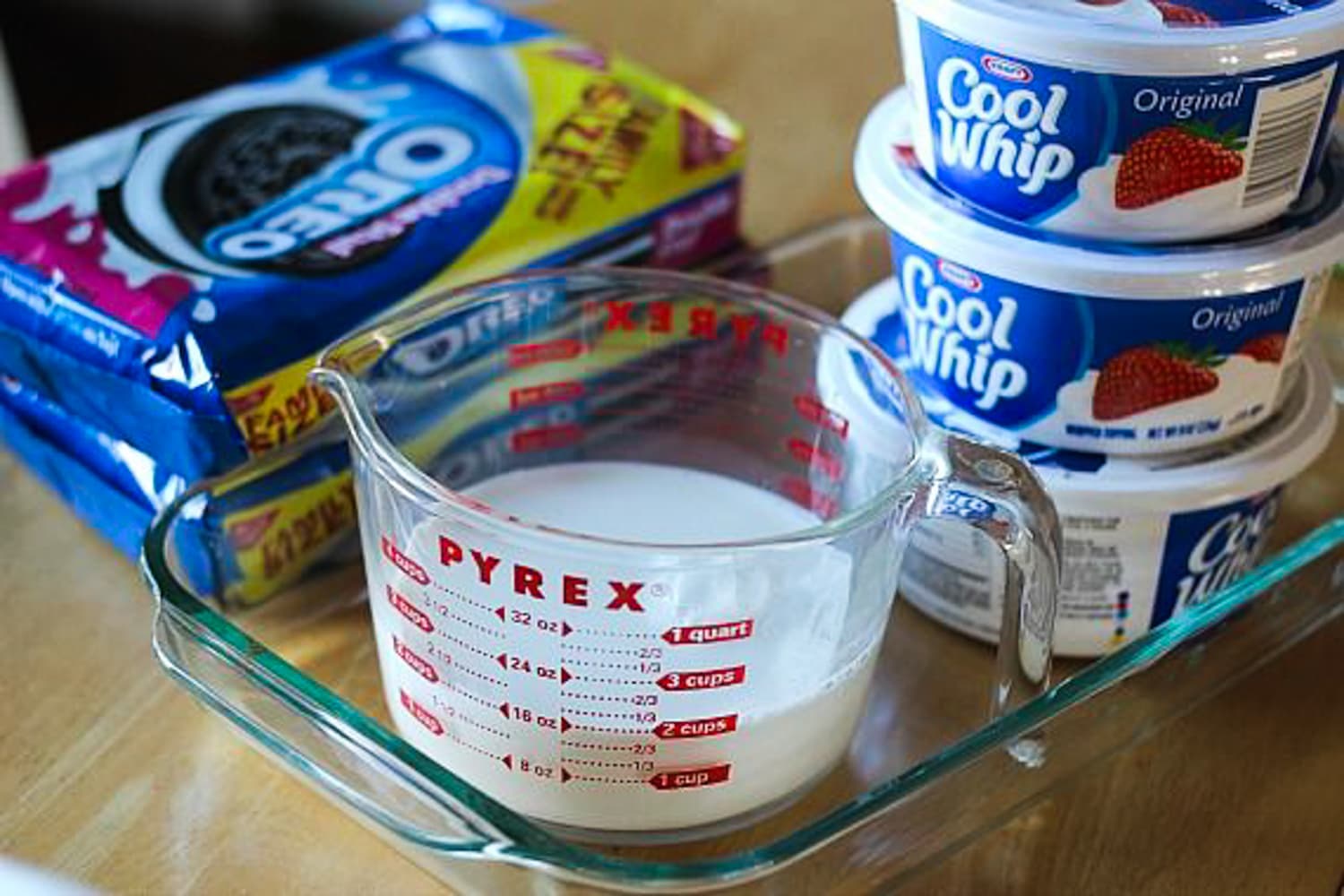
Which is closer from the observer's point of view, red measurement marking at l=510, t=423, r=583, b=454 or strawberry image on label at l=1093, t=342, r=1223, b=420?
strawberry image on label at l=1093, t=342, r=1223, b=420

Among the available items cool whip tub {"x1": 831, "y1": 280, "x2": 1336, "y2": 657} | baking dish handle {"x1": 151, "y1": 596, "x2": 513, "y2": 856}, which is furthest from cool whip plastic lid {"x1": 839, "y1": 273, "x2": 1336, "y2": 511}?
baking dish handle {"x1": 151, "y1": 596, "x2": 513, "y2": 856}

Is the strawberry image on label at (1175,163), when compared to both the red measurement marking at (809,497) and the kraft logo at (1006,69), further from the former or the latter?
the red measurement marking at (809,497)

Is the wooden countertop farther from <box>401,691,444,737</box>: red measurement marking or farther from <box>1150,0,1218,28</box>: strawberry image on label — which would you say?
<box>1150,0,1218,28</box>: strawberry image on label

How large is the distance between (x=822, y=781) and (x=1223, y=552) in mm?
177

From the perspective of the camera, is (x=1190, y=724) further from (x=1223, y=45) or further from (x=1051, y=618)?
(x=1223, y=45)

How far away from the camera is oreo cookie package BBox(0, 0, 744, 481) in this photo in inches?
28.7

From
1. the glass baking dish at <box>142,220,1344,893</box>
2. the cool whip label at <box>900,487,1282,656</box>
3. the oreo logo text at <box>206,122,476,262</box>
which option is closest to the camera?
the glass baking dish at <box>142,220,1344,893</box>

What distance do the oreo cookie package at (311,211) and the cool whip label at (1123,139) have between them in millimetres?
239

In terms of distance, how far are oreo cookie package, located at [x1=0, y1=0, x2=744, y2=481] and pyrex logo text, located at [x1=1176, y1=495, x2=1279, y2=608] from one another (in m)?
0.31

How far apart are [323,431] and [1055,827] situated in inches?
12.3

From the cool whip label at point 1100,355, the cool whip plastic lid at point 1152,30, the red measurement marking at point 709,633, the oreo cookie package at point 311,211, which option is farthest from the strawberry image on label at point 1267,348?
the oreo cookie package at point 311,211

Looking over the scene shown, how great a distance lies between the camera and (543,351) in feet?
2.53

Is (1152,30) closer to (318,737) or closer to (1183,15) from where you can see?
(1183,15)

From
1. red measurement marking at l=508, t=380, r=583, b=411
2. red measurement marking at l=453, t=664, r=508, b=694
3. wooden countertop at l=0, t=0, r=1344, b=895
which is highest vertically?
red measurement marking at l=453, t=664, r=508, b=694
